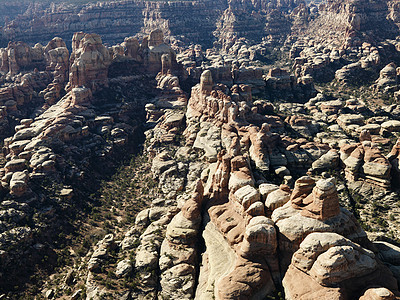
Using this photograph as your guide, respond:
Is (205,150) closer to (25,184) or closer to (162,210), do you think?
(162,210)

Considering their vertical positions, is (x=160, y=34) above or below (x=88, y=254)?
above

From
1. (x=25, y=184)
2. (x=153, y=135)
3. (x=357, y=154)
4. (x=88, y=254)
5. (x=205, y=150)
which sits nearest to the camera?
(x=88, y=254)


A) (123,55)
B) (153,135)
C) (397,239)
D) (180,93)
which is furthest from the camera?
(123,55)

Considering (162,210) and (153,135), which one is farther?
(153,135)

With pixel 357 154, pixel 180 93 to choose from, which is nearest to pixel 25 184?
pixel 180 93

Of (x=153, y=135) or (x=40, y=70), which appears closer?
(x=153, y=135)

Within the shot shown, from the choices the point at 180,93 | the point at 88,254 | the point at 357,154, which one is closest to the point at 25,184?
the point at 88,254

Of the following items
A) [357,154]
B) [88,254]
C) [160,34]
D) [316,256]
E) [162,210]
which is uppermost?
[160,34]

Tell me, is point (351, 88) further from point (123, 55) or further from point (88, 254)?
point (88, 254)

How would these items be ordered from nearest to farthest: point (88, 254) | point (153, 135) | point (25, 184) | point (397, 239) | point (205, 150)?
1. point (397, 239)
2. point (88, 254)
3. point (25, 184)
4. point (205, 150)
5. point (153, 135)
